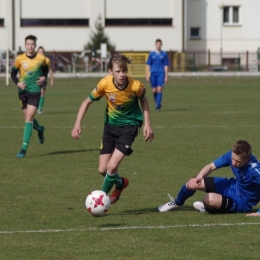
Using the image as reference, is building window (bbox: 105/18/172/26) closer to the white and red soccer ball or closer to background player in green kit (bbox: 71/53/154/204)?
background player in green kit (bbox: 71/53/154/204)

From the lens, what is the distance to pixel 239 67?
187 ft

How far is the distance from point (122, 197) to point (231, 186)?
176 centimetres

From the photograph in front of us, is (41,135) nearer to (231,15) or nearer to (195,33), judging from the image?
(195,33)

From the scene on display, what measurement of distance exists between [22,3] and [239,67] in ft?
60.4

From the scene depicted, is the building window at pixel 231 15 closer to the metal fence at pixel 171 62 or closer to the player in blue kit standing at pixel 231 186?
the metal fence at pixel 171 62

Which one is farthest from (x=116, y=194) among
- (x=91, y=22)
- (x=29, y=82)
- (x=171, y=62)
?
(x=91, y=22)

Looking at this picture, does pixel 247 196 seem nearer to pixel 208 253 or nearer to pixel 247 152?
pixel 247 152

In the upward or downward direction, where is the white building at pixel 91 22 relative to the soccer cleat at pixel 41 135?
upward

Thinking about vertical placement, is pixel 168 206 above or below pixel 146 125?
below

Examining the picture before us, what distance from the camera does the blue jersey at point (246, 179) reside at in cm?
828

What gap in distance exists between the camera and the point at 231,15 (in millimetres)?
68938

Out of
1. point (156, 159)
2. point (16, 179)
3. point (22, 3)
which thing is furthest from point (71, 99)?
point (22, 3)

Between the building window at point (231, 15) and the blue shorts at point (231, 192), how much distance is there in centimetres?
6156

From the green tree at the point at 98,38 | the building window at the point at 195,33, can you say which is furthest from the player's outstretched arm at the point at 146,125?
the building window at the point at 195,33
